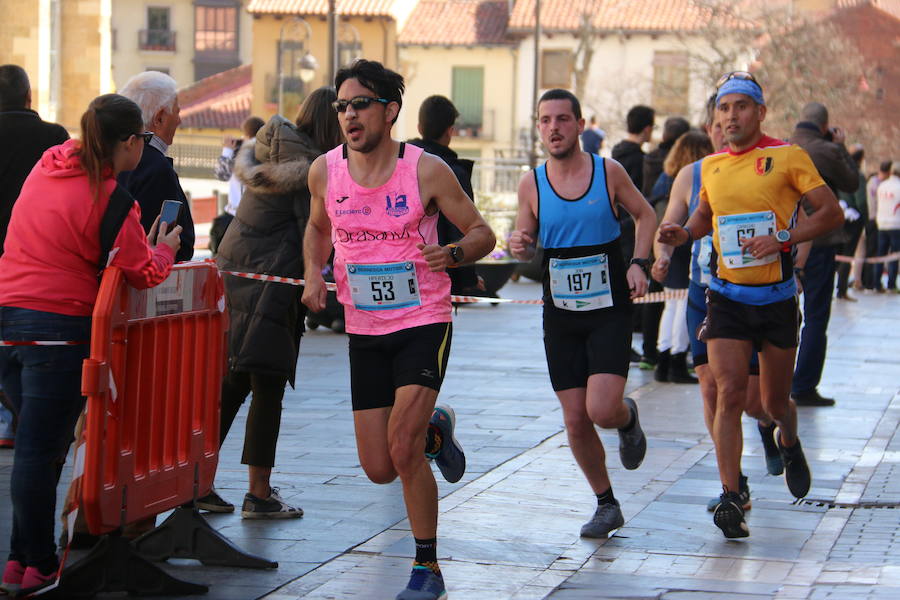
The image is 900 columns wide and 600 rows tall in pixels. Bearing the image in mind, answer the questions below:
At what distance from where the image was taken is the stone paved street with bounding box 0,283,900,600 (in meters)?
5.90

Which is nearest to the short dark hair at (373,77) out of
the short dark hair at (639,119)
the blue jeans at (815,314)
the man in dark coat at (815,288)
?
the man in dark coat at (815,288)

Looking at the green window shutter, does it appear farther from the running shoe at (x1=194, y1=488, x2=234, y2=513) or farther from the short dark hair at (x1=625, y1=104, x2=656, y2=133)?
the running shoe at (x1=194, y1=488, x2=234, y2=513)

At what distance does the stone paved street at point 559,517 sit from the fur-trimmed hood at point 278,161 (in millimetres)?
1530

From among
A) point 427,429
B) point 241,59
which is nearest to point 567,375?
point 427,429

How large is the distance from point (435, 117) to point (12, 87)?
7.91 ft

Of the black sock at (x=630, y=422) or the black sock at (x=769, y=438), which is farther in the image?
the black sock at (x=769, y=438)

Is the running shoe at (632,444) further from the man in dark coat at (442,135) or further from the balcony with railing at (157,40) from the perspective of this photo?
the balcony with railing at (157,40)

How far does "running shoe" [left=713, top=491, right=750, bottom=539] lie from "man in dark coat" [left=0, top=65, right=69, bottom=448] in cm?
393

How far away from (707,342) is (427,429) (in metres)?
1.73

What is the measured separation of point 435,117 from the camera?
29.8ft

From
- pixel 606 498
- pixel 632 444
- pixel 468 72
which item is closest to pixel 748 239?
pixel 632 444

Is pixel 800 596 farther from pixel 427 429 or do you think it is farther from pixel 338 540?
pixel 338 540

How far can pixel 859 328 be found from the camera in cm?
1780

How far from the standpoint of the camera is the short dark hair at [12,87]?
8.42 meters
